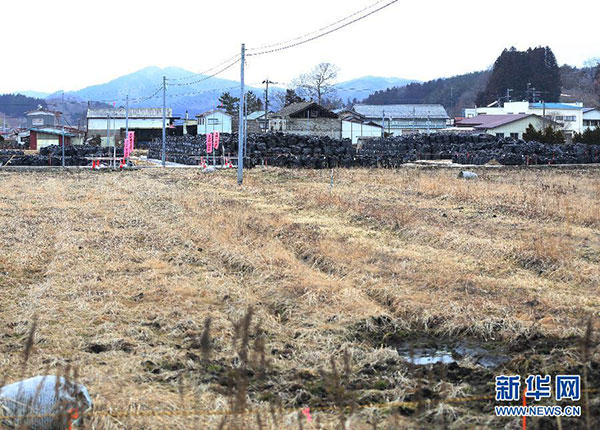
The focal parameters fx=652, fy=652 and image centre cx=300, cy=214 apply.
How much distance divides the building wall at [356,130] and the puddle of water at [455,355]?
6215 centimetres

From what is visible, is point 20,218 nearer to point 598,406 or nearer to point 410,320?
point 410,320

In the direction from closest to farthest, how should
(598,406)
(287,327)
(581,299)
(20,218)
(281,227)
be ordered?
1. (598,406)
2. (287,327)
3. (581,299)
4. (281,227)
5. (20,218)

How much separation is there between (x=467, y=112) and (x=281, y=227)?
80580 millimetres

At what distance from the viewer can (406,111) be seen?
79625 mm

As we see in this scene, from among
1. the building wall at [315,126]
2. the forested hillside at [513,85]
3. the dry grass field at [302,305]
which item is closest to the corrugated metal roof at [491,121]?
the building wall at [315,126]

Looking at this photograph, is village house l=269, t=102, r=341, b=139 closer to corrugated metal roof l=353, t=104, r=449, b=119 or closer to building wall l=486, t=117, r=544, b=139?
corrugated metal roof l=353, t=104, r=449, b=119

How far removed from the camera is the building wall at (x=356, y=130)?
69062mm

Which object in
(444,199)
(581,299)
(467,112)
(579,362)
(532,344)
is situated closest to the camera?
(579,362)

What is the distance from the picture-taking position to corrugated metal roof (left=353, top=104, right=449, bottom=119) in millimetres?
77125

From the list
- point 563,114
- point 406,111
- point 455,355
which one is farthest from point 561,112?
point 455,355

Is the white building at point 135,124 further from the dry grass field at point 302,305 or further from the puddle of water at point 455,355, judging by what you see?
the puddle of water at point 455,355

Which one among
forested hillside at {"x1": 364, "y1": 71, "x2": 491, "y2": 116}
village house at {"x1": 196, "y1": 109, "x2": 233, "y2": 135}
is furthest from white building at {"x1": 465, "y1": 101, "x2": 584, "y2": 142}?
forested hillside at {"x1": 364, "y1": 71, "x2": 491, "y2": 116}

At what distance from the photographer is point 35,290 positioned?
8180 millimetres

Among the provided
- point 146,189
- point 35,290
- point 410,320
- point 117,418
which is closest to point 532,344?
point 410,320
